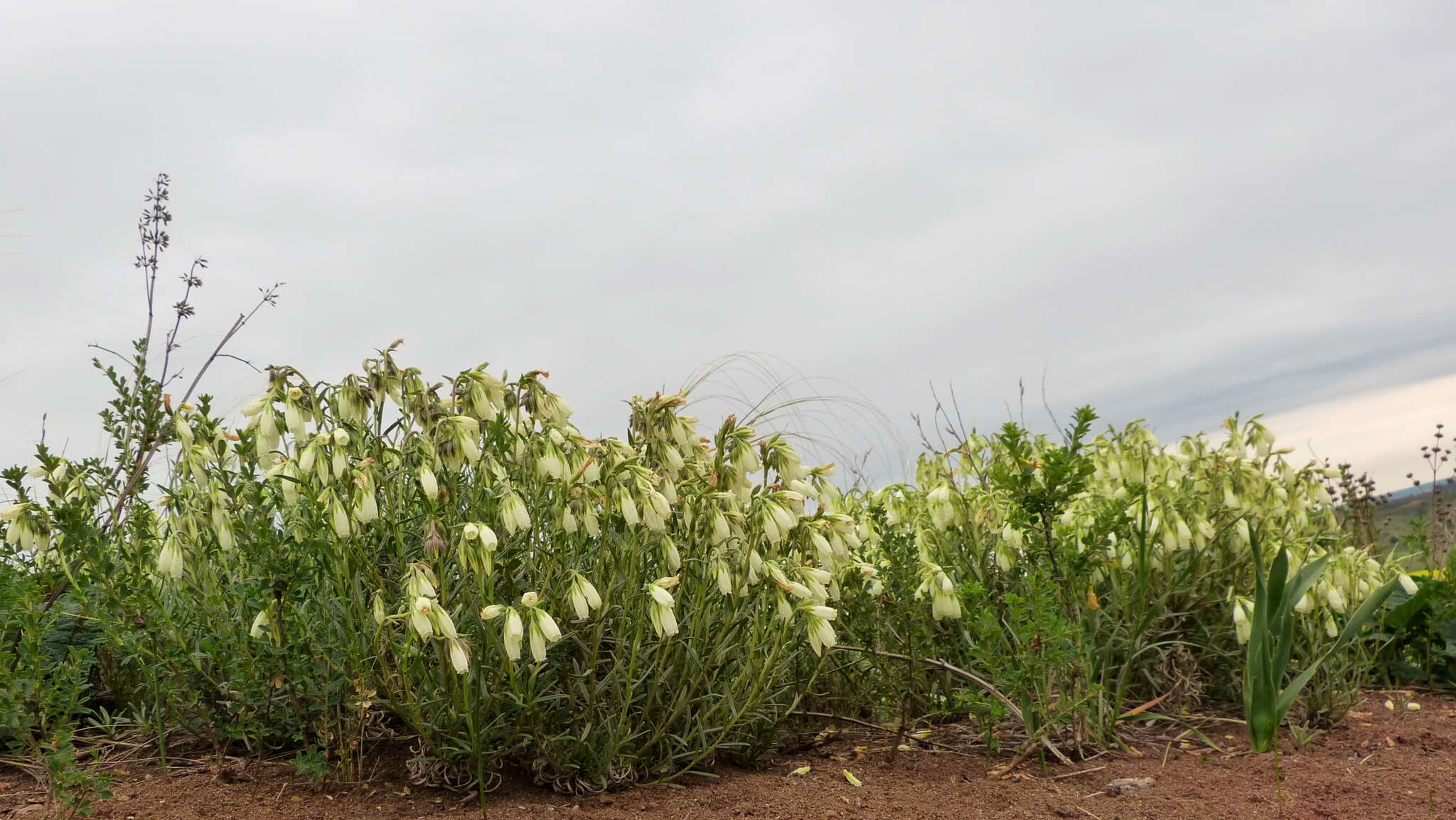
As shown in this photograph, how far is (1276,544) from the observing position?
4.88 m

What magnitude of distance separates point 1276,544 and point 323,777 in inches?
166

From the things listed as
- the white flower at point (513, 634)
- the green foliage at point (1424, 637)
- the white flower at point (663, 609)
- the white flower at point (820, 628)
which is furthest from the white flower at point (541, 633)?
the green foliage at point (1424, 637)

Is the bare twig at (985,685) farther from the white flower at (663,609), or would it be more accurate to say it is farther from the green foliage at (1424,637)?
the green foliage at (1424,637)

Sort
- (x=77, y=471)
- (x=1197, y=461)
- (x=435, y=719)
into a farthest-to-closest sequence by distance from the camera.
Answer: (x=1197, y=461), (x=77, y=471), (x=435, y=719)

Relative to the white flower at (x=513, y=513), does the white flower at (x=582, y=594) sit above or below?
below

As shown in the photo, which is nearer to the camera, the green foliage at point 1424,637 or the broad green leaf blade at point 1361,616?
the broad green leaf blade at point 1361,616

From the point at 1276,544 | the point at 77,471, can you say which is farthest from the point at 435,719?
the point at 1276,544

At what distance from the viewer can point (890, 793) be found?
10.9 feet

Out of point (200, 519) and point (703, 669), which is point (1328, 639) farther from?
point (200, 519)

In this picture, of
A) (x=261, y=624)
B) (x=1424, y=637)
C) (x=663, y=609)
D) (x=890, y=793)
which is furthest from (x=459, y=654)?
(x=1424, y=637)

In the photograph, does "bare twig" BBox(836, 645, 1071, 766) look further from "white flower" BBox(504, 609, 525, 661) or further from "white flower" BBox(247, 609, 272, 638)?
"white flower" BBox(247, 609, 272, 638)

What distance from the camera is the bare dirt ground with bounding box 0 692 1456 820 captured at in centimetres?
308

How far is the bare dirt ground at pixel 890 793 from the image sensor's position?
10.1ft

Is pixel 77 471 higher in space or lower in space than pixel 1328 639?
higher
